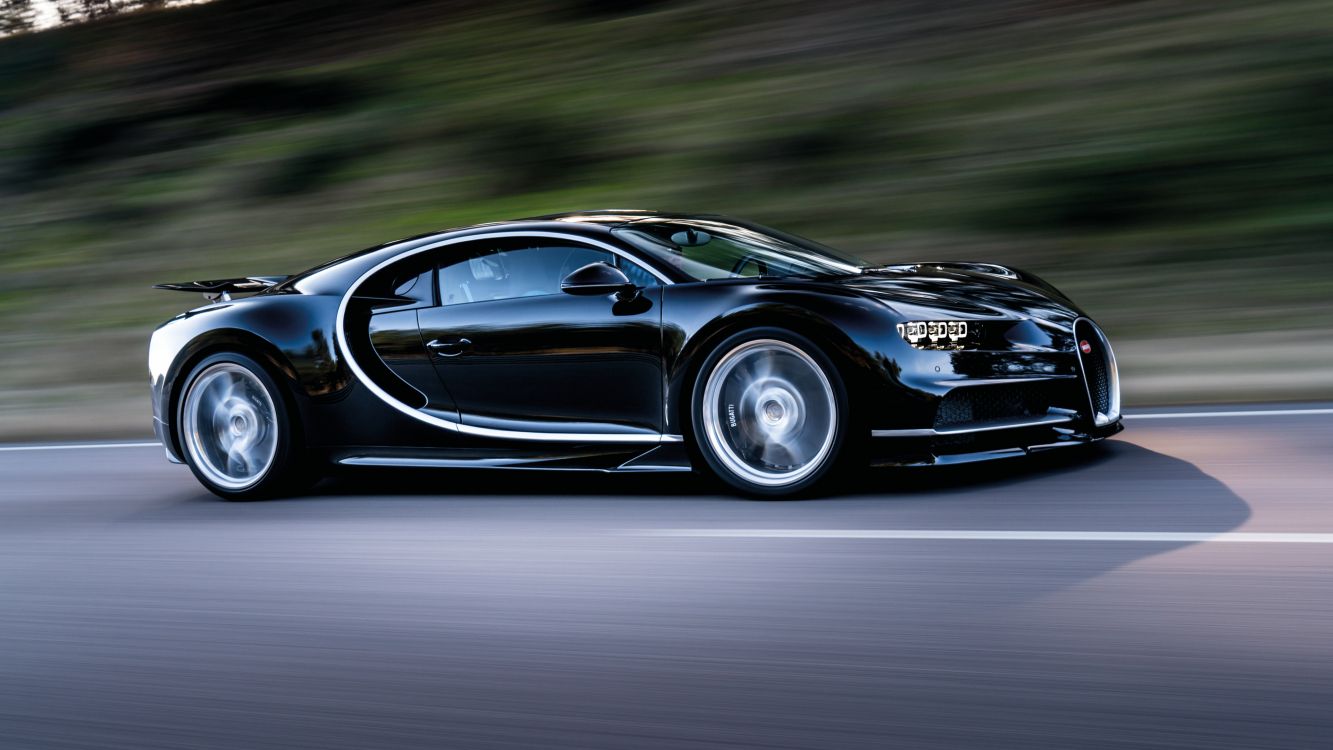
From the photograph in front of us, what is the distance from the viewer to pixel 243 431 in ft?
22.7

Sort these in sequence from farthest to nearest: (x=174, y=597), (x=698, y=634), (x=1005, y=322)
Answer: (x=1005, y=322) < (x=174, y=597) < (x=698, y=634)

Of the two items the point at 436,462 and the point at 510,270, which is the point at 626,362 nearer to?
the point at 510,270

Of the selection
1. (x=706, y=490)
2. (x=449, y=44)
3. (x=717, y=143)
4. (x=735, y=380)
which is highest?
(x=449, y=44)

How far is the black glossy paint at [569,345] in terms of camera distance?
5.48 meters

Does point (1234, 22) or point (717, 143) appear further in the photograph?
point (717, 143)

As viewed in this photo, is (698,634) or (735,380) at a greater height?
(735,380)

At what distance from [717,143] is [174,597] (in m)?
9.93

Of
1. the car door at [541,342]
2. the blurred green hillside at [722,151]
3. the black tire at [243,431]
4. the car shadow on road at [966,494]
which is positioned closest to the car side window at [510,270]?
the car door at [541,342]

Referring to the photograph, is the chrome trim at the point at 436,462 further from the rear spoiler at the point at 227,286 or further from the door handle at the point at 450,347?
the rear spoiler at the point at 227,286

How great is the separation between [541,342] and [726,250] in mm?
879

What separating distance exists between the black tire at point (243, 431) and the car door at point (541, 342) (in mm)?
877

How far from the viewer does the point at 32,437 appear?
1048 centimetres

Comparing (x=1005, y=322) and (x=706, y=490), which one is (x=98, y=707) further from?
(x=1005, y=322)

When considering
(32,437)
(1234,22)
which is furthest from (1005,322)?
(1234,22)
